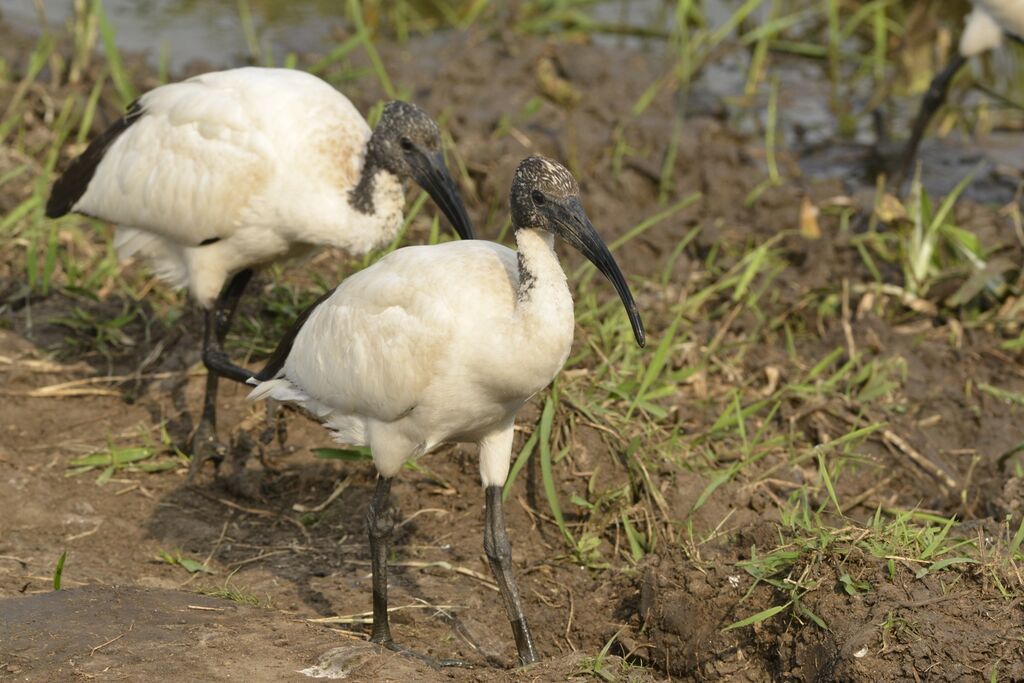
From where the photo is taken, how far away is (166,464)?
17.5ft

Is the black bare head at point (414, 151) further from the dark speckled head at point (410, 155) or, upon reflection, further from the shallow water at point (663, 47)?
the shallow water at point (663, 47)

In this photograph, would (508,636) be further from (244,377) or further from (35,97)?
(35,97)

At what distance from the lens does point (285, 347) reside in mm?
4645

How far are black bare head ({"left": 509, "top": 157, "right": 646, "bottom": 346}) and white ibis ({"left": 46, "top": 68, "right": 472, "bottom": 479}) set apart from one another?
0.98m

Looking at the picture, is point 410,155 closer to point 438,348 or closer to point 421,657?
point 438,348

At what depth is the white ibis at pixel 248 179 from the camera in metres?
4.98

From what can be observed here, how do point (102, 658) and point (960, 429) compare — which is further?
point (960, 429)

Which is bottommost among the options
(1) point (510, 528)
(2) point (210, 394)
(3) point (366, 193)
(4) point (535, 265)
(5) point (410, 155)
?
(1) point (510, 528)

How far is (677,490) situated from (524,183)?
4.89ft

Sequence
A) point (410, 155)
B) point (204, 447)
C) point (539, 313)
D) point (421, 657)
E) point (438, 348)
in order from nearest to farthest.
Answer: point (539, 313) → point (438, 348) → point (421, 657) → point (410, 155) → point (204, 447)

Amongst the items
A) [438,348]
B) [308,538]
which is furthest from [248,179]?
[438,348]

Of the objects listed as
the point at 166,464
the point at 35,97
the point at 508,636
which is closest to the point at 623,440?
the point at 508,636

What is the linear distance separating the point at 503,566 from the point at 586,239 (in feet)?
3.68

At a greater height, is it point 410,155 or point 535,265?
point 535,265
